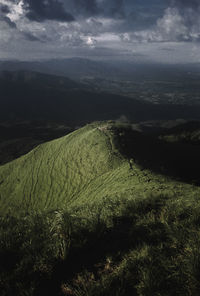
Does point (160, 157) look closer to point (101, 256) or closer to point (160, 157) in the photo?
point (160, 157)

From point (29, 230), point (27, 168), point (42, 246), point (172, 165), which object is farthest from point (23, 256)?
point (27, 168)

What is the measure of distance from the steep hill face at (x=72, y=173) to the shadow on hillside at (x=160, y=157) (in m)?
0.62

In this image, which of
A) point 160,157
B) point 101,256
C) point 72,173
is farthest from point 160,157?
point 101,256

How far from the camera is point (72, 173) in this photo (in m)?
35.3

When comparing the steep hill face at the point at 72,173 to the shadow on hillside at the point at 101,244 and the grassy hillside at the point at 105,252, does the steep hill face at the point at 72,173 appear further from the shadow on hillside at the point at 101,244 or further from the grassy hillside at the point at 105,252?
the shadow on hillside at the point at 101,244

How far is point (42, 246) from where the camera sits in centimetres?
488

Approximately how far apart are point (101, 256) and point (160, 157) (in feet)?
88.5

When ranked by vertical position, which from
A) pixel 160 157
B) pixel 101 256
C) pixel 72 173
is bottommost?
pixel 72 173

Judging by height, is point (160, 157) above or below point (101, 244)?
below

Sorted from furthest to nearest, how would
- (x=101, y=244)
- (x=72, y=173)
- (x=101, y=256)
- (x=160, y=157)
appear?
(x=72, y=173) < (x=160, y=157) < (x=101, y=244) < (x=101, y=256)

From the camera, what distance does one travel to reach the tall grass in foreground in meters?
3.74

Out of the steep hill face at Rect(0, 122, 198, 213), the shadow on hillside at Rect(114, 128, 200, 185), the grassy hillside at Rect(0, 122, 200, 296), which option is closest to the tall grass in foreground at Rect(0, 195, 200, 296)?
the grassy hillside at Rect(0, 122, 200, 296)

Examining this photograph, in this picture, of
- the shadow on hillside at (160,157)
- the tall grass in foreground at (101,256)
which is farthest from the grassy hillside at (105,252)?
the shadow on hillside at (160,157)

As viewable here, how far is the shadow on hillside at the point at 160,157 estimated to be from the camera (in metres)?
23.8
